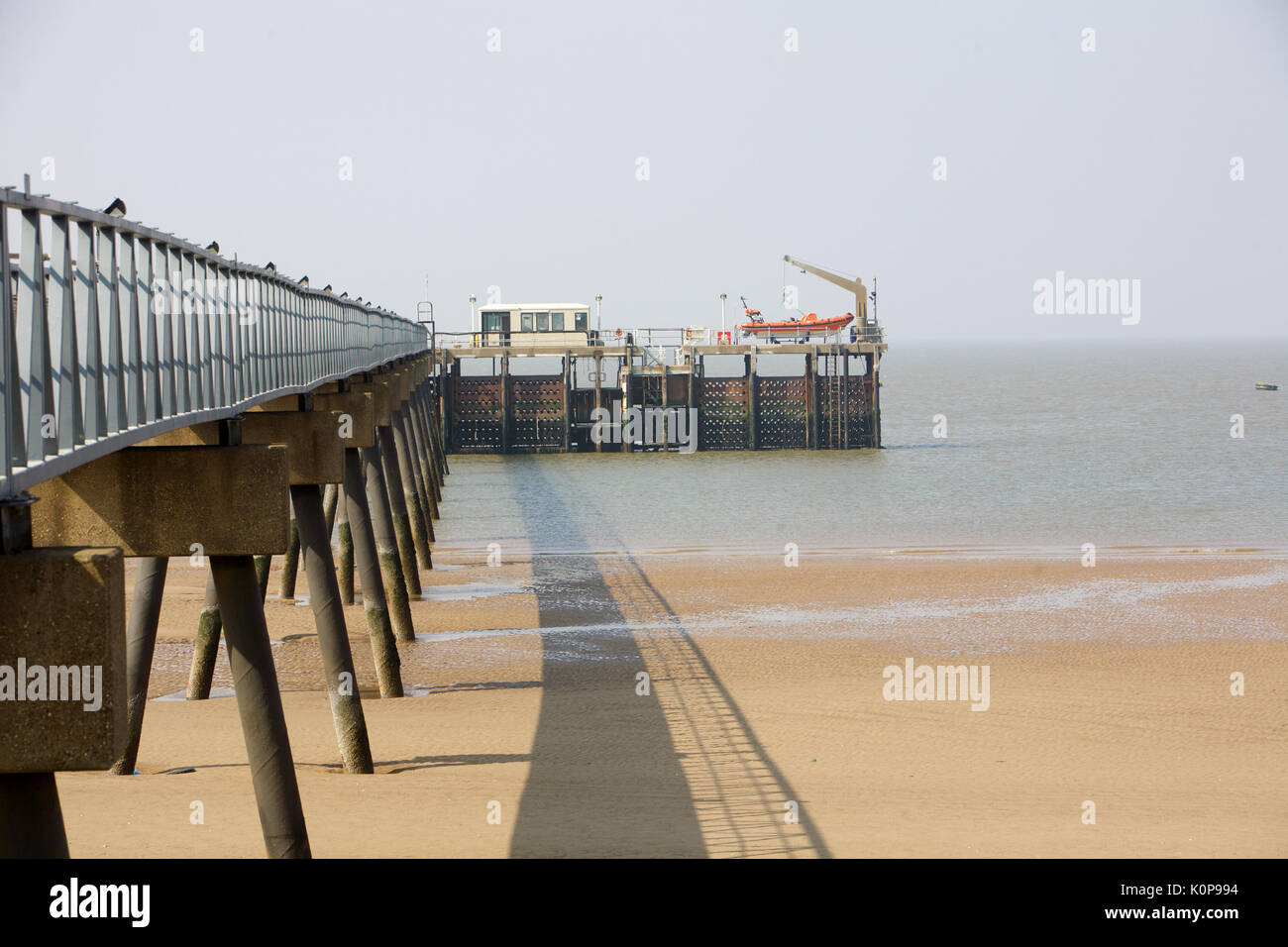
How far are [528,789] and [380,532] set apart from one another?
8050mm

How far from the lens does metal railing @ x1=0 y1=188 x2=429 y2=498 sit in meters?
5.24

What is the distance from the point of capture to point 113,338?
21.3ft

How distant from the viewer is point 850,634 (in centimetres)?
1884

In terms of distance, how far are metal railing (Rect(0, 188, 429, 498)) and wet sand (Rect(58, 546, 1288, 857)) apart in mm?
3091

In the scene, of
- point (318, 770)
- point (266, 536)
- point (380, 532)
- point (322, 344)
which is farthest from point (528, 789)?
point (380, 532)

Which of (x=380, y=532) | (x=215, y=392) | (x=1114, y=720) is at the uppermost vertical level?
(x=215, y=392)

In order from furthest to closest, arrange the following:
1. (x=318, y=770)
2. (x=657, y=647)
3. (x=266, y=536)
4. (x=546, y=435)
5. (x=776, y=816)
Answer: (x=546, y=435) → (x=657, y=647) → (x=318, y=770) → (x=776, y=816) → (x=266, y=536)

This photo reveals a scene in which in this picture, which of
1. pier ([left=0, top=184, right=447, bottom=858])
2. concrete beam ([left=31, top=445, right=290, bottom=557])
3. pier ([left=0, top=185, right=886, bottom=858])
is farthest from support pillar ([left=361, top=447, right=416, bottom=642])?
concrete beam ([left=31, top=445, right=290, bottom=557])

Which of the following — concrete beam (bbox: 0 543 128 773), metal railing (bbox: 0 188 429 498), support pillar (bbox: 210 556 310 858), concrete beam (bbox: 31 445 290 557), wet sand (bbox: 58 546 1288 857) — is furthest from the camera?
wet sand (bbox: 58 546 1288 857)

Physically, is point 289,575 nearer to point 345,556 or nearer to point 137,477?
point 345,556

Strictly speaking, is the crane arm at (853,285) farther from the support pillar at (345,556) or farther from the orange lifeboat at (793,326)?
the support pillar at (345,556)

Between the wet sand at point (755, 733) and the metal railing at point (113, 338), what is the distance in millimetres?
3091

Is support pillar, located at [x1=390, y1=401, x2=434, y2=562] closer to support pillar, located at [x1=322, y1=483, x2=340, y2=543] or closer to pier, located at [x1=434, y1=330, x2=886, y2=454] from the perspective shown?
support pillar, located at [x1=322, y1=483, x2=340, y2=543]
